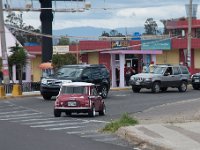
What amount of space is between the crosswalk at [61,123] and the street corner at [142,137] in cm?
21

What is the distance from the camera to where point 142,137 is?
15.8 m

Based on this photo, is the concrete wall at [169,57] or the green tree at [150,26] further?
the green tree at [150,26]

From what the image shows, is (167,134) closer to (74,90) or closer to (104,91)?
(74,90)

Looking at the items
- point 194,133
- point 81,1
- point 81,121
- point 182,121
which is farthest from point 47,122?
point 81,1

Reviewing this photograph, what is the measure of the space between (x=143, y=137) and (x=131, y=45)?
46016mm

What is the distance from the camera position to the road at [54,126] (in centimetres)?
1588

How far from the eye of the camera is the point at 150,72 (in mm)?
42125

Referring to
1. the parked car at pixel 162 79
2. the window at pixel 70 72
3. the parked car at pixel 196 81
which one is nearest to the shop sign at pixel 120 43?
the parked car at pixel 196 81

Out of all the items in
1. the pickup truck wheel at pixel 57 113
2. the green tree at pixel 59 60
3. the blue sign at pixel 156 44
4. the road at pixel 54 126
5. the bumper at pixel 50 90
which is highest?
the blue sign at pixel 156 44

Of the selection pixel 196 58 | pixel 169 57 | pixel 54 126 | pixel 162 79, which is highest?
pixel 169 57

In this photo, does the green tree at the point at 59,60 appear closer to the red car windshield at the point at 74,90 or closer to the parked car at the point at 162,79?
the parked car at the point at 162,79

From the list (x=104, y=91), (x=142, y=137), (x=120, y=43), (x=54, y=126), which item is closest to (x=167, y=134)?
(x=142, y=137)

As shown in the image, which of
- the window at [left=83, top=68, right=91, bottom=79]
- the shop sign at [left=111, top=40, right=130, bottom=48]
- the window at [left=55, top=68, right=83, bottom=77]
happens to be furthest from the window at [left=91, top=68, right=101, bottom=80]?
the shop sign at [left=111, top=40, right=130, bottom=48]

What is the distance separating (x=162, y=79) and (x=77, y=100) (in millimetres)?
17467
